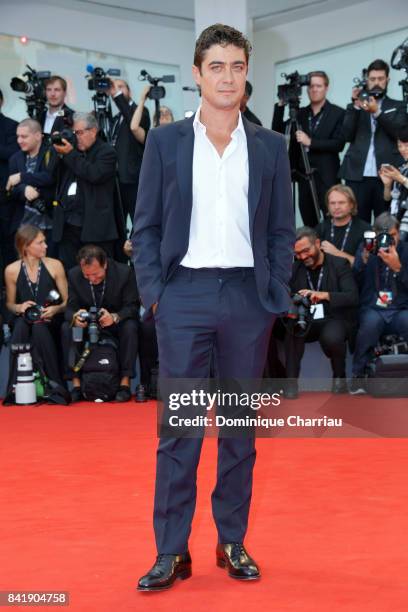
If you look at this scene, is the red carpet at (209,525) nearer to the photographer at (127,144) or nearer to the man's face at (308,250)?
the man's face at (308,250)

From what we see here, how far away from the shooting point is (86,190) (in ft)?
23.0

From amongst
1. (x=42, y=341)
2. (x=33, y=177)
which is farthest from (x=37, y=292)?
(x=33, y=177)

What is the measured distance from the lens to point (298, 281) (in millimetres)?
6777

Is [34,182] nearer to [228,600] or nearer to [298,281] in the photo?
[298,281]

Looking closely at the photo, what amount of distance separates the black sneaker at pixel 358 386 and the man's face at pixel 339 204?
1.11 m

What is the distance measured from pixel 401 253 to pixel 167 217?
4.08m

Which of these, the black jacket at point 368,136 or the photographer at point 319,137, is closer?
the black jacket at point 368,136

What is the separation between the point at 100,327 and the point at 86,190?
98cm

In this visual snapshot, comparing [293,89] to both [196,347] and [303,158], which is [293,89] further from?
[196,347]

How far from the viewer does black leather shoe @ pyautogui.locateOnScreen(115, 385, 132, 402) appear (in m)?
6.71

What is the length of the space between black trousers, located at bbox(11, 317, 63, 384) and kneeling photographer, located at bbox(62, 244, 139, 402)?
0.09m

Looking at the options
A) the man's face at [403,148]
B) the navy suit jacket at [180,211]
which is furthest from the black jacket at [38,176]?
the navy suit jacket at [180,211]

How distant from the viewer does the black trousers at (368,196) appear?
23.1 feet

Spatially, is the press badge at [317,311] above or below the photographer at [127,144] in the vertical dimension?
below
